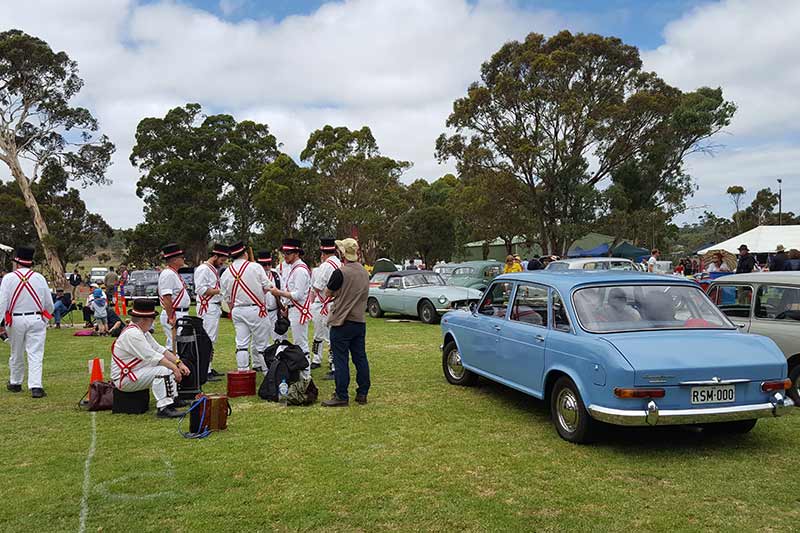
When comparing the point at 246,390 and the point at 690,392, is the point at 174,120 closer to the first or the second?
the point at 246,390

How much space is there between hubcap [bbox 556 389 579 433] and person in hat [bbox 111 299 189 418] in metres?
3.84

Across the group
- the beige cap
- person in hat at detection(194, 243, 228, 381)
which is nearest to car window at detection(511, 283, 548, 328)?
the beige cap

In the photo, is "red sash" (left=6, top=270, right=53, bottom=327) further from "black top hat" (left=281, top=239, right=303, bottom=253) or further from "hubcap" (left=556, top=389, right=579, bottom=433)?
"hubcap" (left=556, top=389, right=579, bottom=433)

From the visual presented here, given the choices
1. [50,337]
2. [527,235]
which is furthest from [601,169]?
[50,337]

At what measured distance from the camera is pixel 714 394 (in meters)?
4.87

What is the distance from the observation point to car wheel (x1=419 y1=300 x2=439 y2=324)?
15.8 metres

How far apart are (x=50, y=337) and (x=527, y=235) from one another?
26.3 metres

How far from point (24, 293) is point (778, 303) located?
29.6ft

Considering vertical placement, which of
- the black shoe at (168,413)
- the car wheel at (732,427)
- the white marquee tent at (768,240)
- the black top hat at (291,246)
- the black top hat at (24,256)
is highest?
the white marquee tent at (768,240)

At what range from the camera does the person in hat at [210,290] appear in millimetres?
8633

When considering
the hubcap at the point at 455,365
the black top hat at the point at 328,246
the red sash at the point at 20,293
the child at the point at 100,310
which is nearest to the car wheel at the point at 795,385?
the hubcap at the point at 455,365

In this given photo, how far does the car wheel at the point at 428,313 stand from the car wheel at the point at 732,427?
396 inches

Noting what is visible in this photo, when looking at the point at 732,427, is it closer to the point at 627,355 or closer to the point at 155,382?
the point at 627,355

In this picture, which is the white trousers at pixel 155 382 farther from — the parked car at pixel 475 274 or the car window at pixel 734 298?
the parked car at pixel 475 274
